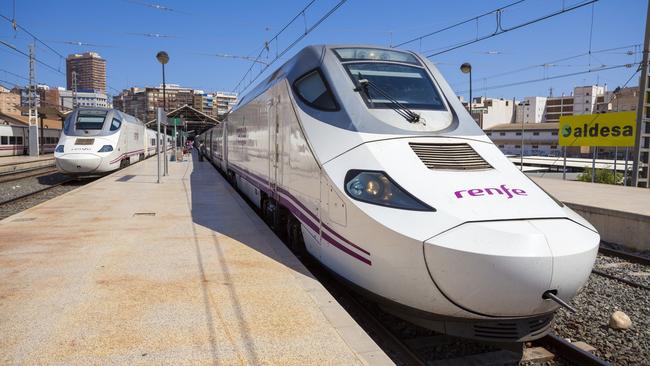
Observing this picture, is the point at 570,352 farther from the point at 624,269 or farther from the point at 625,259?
the point at 625,259

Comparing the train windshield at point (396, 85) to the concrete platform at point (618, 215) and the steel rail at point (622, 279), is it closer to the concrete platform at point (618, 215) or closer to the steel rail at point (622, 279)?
the steel rail at point (622, 279)

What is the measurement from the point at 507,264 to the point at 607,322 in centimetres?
259

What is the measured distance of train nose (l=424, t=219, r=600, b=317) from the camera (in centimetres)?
336

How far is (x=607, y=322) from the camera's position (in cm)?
502

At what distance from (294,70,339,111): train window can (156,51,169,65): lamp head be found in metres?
13.6

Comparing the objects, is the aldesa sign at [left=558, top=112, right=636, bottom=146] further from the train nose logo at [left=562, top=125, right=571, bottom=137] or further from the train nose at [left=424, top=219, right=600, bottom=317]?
the train nose at [left=424, top=219, right=600, bottom=317]

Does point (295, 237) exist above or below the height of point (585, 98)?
below

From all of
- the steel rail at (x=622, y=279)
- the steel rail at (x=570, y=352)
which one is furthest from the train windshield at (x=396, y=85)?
the steel rail at (x=622, y=279)

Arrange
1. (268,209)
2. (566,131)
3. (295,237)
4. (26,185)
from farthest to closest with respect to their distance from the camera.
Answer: (566,131) → (26,185) → (268,209) → (295,237)

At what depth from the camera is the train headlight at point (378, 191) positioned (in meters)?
3.95

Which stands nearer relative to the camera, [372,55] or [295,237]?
[372,55]

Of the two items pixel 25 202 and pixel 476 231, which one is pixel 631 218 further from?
pixel 25 202

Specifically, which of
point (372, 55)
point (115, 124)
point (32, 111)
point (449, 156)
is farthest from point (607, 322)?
point (32, 111)

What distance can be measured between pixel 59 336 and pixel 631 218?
9271 millimetres
